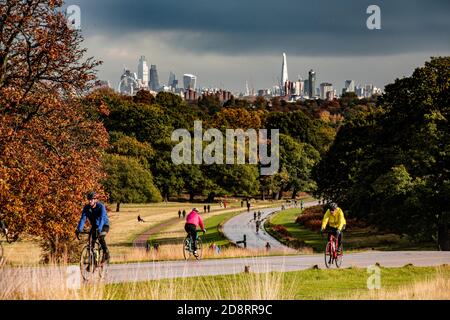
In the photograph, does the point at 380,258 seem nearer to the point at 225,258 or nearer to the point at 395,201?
the point at 225,258

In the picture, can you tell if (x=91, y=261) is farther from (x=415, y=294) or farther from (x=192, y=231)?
(x=192, y=231)

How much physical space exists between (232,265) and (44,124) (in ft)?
33.3

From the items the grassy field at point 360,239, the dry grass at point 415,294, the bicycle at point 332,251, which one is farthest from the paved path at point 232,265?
the grassy field at point 360,239

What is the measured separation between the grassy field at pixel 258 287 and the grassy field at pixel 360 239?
1902 cm

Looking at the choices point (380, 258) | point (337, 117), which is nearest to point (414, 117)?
point (380, 258)

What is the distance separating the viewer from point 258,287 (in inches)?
527

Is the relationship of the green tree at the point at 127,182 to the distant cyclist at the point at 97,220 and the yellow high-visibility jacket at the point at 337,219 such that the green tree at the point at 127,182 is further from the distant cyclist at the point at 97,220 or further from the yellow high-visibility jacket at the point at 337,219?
Result: the distant cyclist at the point at 97,220

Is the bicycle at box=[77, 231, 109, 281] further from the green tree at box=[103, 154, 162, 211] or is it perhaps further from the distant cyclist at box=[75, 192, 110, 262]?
the green tree at box=[103, 154, 162, 211]

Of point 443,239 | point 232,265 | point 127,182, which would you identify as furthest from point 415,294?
point 127,182

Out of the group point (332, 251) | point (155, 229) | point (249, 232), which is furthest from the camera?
point (155, 229)

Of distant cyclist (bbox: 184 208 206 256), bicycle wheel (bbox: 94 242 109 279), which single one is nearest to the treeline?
distant cyclist (bbox: 184 208 206 256)

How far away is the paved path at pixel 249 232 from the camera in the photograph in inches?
2100

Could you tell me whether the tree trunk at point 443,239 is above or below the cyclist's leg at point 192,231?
below

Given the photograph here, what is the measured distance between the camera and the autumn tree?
2419 cm
